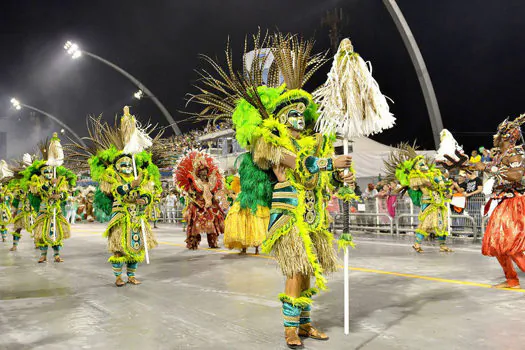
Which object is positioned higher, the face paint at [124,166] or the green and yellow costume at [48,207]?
the face paint at [124,166]

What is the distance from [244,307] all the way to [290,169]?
216cm

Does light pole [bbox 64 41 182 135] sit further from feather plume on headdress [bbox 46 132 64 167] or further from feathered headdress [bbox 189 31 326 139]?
feathered headdress [bbox 189 31 326 139]

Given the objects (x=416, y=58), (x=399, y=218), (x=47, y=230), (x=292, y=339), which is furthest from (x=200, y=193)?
(x=292, y=339)

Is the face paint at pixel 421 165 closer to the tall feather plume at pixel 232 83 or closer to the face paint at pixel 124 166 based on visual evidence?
the face paint at pixel 124 166

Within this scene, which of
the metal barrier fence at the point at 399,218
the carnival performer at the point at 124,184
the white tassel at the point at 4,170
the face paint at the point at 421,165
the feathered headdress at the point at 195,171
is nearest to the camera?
the carnival performer at the point at 124,184

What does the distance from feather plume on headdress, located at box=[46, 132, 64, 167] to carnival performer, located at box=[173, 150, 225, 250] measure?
2.83 metres

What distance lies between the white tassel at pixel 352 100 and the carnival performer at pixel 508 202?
96.8 inches

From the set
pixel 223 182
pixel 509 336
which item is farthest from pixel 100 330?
pixel 223 182

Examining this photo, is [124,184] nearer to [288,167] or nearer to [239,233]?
[239,233]

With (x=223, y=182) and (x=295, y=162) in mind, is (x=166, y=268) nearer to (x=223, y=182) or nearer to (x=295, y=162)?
(x=223, y=182)

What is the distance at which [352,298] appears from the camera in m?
5.95

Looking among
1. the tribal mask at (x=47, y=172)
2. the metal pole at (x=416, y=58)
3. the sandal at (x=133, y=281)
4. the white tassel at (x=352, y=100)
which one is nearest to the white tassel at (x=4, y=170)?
the tribal mask at (x=47, y=172)

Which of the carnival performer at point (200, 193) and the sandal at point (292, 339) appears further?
the carnival performer at point (200, 193)

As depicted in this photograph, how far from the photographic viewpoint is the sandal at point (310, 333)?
14.0ft
